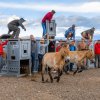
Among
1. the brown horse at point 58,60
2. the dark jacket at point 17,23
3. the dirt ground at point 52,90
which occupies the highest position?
the dark jacket at point 17,23

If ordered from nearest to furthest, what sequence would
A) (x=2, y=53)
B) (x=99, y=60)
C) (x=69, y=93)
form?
(x=69, y=93) < (x=2, y=53) < (x=99, y=60)

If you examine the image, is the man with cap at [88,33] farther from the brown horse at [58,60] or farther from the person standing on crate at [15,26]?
the brown horse at [58,60]

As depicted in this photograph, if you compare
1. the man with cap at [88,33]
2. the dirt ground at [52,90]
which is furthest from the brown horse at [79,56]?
the man with cap at [88,33]

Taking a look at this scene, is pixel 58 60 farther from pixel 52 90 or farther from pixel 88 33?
pixel 88 33

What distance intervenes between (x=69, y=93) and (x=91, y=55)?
8395mm

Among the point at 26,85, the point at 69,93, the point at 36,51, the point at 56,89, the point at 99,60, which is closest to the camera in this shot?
the point at 69,93

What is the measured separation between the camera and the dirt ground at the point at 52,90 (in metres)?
14.1

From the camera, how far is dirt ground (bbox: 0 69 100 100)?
14125mm

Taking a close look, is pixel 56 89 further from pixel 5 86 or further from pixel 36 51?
pixel 36 51

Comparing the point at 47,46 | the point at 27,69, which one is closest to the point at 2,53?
the point at 27,69

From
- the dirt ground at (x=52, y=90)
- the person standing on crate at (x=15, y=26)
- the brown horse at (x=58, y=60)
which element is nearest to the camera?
the dirt ground at (x=52, y=90)

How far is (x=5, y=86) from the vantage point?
17141mm

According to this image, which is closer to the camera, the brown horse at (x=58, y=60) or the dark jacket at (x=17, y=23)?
the brown horse at (x=58, y=60)

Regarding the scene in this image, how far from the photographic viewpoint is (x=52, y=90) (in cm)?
1602
